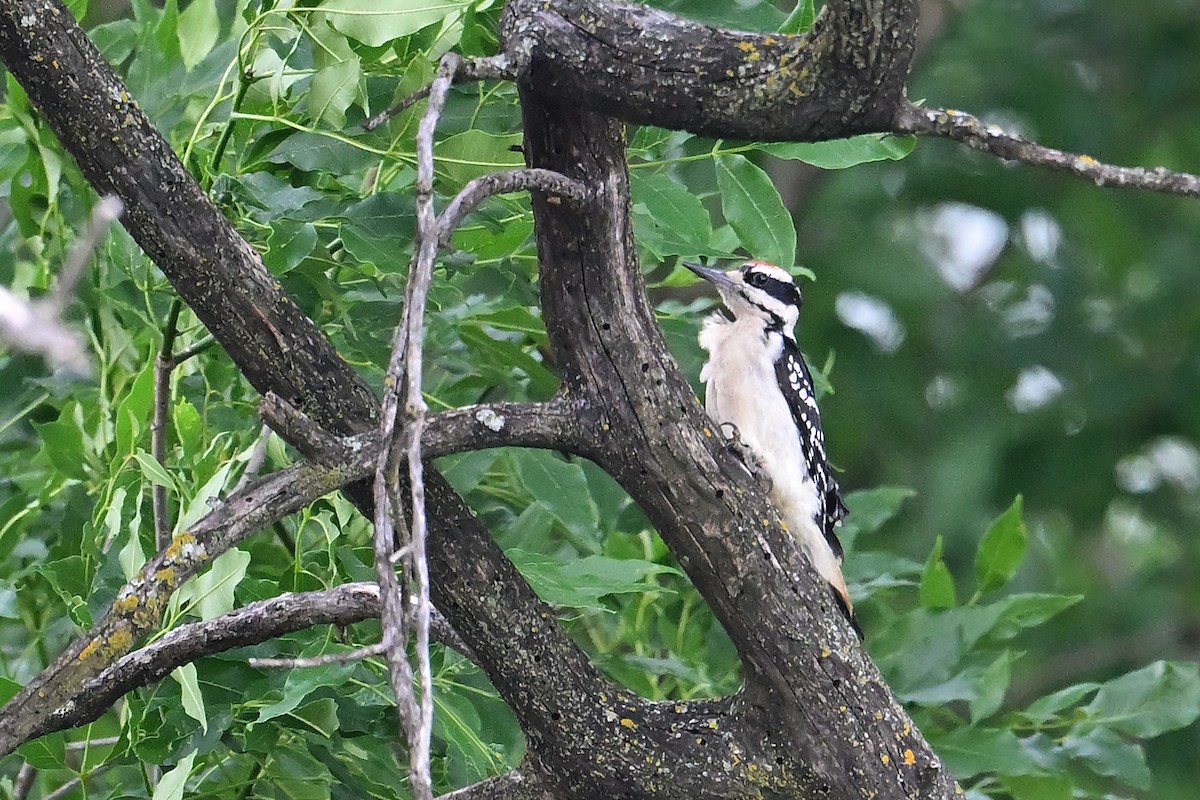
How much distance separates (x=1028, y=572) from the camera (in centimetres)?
623

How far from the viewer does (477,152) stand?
2.12 metres

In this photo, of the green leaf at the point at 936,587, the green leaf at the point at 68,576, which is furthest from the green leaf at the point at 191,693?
the green leaf at the point at 936,587

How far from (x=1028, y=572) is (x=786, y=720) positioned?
4.36 metres

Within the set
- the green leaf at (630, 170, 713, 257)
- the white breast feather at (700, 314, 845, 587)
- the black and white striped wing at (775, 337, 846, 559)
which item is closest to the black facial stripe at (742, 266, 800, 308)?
the white breast feather at (700, 314, 845, 587)

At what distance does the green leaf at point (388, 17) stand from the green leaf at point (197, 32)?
1.91 feet

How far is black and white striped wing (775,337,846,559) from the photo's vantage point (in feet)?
10.6

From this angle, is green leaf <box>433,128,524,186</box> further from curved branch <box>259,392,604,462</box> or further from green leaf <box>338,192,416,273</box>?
curved branch <box>259,392,604,462</box>

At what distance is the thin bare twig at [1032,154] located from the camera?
162cm

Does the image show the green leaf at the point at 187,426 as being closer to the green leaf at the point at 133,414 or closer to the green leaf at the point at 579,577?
the green leaf at the point at 133,414

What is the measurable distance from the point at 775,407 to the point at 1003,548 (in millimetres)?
623

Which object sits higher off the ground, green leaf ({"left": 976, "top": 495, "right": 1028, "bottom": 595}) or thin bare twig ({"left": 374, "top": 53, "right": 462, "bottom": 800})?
green leaf ({"left": 976, "top": 495, "right": 1028, "bottom": 595})

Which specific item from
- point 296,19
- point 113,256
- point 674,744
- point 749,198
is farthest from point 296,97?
point 674,744

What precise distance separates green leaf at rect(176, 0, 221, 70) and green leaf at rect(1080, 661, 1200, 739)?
1975mm

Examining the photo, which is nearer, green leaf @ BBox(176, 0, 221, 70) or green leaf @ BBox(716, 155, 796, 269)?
green leaf @ BBox(716, 155, 796, 269)
